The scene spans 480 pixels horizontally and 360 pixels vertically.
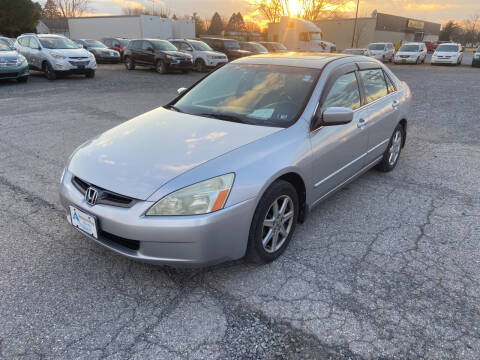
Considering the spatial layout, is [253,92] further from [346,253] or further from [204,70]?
[204,70]

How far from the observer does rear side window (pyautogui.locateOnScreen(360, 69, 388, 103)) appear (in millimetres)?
4074

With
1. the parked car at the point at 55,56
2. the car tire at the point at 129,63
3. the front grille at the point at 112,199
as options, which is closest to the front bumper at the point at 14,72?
the parked car at the point at 55,56

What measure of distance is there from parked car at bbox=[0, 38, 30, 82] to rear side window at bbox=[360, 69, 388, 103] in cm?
1246

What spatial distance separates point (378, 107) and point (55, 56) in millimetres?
13097

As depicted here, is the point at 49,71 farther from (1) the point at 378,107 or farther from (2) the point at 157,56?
(1) the point at 378,107

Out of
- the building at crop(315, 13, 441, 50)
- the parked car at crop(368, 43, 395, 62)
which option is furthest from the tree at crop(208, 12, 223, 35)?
the parked car at crop(368, 43, 395, 62)

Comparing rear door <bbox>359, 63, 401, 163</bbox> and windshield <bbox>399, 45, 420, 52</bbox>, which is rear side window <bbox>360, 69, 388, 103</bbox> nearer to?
rear door <bbox>359, 63, 401, 163</bbox>

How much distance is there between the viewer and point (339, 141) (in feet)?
11.1

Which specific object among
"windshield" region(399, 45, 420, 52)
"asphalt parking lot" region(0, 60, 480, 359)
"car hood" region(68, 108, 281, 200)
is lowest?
"asphalt parking lot" region(0, 60, 480, 359)

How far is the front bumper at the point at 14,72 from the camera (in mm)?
12172

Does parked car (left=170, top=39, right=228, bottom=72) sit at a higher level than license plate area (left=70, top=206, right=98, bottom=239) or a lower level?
higher

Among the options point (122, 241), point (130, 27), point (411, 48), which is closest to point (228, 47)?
point (130, 27)

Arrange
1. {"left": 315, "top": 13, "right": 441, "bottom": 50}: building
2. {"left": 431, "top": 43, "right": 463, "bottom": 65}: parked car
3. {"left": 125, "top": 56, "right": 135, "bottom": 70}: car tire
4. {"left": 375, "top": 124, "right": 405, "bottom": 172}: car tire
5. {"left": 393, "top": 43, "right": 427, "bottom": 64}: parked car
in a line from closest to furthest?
{"left": 375, "top": 124, "right": 405, "bottom": 172}: car tire → {"left": 125, "top": 56, "right": 135, "bottom": 70}: car tire → {"left": 431, "top": 43, "right": 463, "bottom": 65}: parked car → {"left": 393, "top": 43, "right": 427, "bottom": 64}: parked car → {"left": 315, "top": 13, "right": 441, "bottom": 50}: building

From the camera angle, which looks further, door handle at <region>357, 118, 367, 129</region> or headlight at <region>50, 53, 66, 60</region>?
headlight at <region>50, 53, 66, 60</region>
